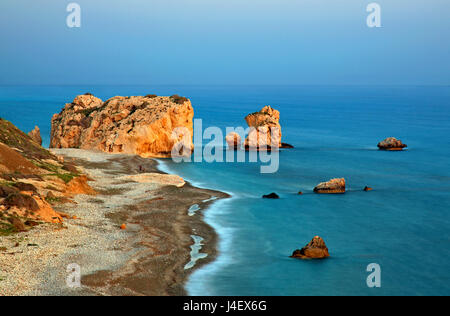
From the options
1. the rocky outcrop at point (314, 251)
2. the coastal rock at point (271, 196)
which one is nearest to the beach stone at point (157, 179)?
the coastal rock at point (271, 196)

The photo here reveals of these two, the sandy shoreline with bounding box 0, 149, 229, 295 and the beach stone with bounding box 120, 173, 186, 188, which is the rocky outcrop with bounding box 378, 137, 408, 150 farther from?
the sandy shoreline with bounding box 0, 149, 229, 295

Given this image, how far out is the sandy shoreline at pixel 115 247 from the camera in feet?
91.4

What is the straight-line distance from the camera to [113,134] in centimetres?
8438

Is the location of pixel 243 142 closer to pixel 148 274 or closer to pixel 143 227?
pixel 143 227

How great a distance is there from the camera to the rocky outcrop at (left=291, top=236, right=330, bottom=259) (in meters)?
35.7

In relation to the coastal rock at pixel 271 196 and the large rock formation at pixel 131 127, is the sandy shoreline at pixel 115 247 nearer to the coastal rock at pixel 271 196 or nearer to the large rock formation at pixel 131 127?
the coastal rock at pixel 271 196

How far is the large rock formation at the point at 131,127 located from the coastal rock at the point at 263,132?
10.7 meters

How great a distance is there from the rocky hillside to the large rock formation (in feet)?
65.8

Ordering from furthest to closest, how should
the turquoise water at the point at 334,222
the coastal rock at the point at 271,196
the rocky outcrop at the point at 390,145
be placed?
the rocky outcrop at the point at 390,145
the coastal rock at the point at 271,196
the turquoise water at the point at 334,222

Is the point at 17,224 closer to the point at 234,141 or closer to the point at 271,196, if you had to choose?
the point at 271,196

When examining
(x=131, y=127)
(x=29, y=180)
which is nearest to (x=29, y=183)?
(x=29, y=180)

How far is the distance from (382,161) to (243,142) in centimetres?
2443

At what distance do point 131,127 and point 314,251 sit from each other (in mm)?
53708

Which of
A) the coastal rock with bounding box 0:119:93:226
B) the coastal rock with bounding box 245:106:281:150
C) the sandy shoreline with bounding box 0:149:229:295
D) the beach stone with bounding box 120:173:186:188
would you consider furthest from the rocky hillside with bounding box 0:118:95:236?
the coastal rock with bounding box 245:106:281:150
